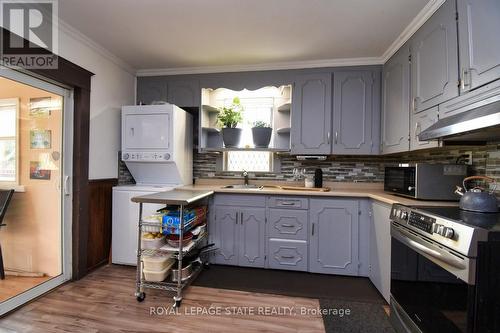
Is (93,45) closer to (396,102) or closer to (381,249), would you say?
(396,102)

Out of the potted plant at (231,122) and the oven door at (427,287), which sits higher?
the potted plant at (231,122)

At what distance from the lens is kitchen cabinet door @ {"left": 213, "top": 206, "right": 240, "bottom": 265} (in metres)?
2.60

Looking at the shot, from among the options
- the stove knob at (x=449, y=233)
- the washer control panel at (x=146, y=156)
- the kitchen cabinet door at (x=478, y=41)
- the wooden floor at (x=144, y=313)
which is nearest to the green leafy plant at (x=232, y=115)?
the washer control panel at (x=146, y=156)

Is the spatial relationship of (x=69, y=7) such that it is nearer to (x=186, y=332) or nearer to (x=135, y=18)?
(x=135, y=18)

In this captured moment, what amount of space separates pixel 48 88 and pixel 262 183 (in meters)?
2.28

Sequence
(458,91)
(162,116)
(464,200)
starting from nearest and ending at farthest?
(464,200), (458,91), (162,116)

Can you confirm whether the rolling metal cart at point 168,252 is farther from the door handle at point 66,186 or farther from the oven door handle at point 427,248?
the oven door handle at point 427,248

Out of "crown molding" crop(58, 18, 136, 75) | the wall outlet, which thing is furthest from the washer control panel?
the wall outlet

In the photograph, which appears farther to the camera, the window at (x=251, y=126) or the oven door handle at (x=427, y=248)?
the window at (x=251, y=126)

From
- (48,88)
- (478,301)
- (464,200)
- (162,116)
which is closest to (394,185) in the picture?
(464,200)

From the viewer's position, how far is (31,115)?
→ 2082mm

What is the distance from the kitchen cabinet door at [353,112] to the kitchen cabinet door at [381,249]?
2.26 feet

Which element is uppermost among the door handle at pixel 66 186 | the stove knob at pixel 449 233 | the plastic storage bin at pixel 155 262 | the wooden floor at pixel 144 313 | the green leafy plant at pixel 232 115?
the green leafy plant at pixel 232 115

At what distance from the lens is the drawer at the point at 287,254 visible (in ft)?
8.16
